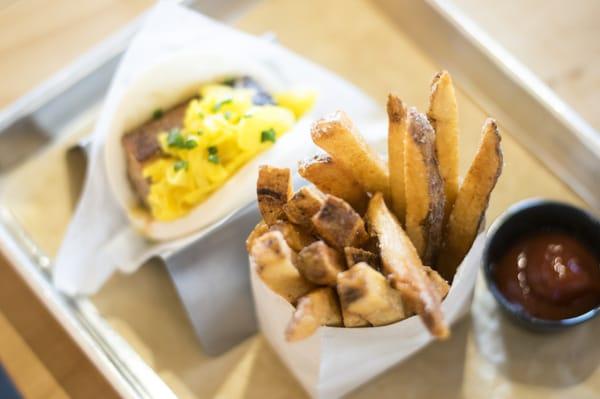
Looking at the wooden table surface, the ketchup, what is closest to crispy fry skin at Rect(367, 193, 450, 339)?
the ketchup

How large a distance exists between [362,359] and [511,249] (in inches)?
13.9

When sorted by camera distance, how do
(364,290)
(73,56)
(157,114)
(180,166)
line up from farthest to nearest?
(73,56), (157,114), (180,166), (364,290)

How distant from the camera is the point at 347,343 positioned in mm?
1075

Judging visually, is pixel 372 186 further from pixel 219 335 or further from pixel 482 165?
pixel 219 335

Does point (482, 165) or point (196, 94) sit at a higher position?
point (196, 94)

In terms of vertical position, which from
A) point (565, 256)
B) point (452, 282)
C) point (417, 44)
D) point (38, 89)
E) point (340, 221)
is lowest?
point (565, 256)

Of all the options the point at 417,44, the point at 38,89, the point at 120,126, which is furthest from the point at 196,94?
the point at 417,44

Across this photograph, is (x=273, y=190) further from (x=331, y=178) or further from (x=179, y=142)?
(x=179, y=142)

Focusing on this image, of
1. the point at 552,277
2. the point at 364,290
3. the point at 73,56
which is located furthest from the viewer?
the point at 73,56

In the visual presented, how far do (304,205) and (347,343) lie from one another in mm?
228

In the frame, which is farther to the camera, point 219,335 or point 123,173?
point 123,173

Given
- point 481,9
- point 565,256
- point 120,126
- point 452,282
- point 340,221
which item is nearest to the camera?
point 340,221

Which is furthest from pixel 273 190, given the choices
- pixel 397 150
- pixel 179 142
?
pixel 179 142

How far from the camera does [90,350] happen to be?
1.25 metres
